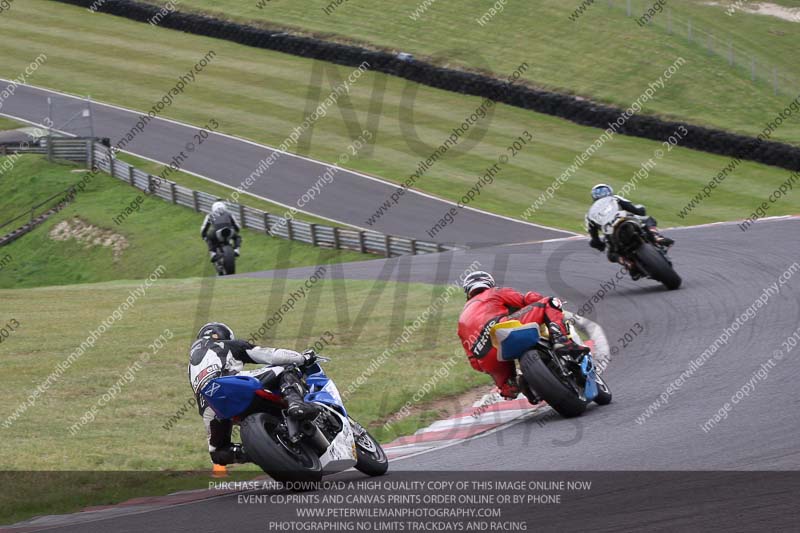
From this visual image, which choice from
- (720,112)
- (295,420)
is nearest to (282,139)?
(720,112)

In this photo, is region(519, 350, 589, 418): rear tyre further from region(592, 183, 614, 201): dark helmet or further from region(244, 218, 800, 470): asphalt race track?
region(592, 183, 614, 201): dark helmet

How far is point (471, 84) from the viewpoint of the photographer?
4325cm

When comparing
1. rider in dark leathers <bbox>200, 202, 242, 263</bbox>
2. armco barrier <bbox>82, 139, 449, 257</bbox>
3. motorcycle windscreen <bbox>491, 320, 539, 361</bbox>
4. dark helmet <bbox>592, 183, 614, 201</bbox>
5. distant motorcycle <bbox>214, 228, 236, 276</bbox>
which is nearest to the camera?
motorcycle windscreen <bbox>491, 320, 539, 361</bbox>

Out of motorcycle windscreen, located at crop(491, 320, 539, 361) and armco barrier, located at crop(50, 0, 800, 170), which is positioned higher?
motorcycle windscreen, located at crop(491, 320, 539, 361)

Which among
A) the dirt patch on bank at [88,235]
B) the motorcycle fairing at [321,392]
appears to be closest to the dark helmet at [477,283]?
the motorcycle fairing at [321,392]

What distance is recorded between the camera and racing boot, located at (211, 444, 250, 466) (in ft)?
28.8

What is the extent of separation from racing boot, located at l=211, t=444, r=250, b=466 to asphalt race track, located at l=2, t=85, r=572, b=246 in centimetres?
2139

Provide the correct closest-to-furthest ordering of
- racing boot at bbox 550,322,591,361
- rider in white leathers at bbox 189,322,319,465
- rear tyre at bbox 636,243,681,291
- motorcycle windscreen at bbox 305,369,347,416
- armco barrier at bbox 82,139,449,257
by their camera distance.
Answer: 1. rider in white leathers at bbox 189,322,319,465
2. motorcycle windscreen at bbox 305,369,347,416
3. racing boot at bbox 550,322,591,361
4. rear tyre at bbox 636,243,681,291
5. armco barrier at bbox 82,139,449,257

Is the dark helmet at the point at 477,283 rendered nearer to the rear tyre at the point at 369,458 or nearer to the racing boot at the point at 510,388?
the racing boot at the point at 510,388

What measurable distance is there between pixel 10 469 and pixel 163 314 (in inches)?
387

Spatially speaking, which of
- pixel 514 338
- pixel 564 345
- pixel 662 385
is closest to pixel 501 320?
pixel 514 338

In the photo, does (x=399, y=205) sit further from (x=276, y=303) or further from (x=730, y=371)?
(x=730, y=371)

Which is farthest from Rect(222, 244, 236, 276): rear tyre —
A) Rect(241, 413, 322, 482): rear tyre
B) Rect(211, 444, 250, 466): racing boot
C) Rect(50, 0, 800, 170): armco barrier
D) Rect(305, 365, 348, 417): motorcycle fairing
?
Rect(241, 413, 322, 482): rear tyre

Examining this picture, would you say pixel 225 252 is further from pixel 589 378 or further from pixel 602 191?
pixel 589 378
